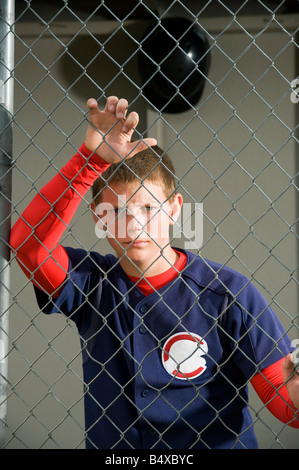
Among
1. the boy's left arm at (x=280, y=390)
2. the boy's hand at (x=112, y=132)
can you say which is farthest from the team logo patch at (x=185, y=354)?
the boy's hand at (x=112, y=132)

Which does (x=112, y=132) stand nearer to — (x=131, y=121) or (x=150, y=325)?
(x=131, y=121)

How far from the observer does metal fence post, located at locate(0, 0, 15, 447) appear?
103 centimetres

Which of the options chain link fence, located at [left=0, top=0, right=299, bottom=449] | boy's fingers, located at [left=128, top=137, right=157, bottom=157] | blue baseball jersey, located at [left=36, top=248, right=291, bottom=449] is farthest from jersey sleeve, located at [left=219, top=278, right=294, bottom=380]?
chain link fence, located at [left=0, top=0, right=299, bottom=449]

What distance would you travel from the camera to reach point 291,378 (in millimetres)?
1002

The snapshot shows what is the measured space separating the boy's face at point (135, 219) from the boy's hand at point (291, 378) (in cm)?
37

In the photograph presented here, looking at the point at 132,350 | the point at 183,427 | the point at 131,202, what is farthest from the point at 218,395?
the point at 131,202

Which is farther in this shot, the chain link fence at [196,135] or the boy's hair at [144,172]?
the chain link fence at [196,135]

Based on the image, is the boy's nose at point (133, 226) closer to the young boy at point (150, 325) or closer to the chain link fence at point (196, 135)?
the young boy at point (150, 325)

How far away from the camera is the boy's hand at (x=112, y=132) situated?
0.99 meters

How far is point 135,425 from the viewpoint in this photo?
118cm

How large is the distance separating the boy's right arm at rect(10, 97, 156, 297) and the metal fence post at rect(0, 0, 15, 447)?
5 cm

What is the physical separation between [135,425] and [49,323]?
1329 mm

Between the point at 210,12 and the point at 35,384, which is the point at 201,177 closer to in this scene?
the point at 210,12
